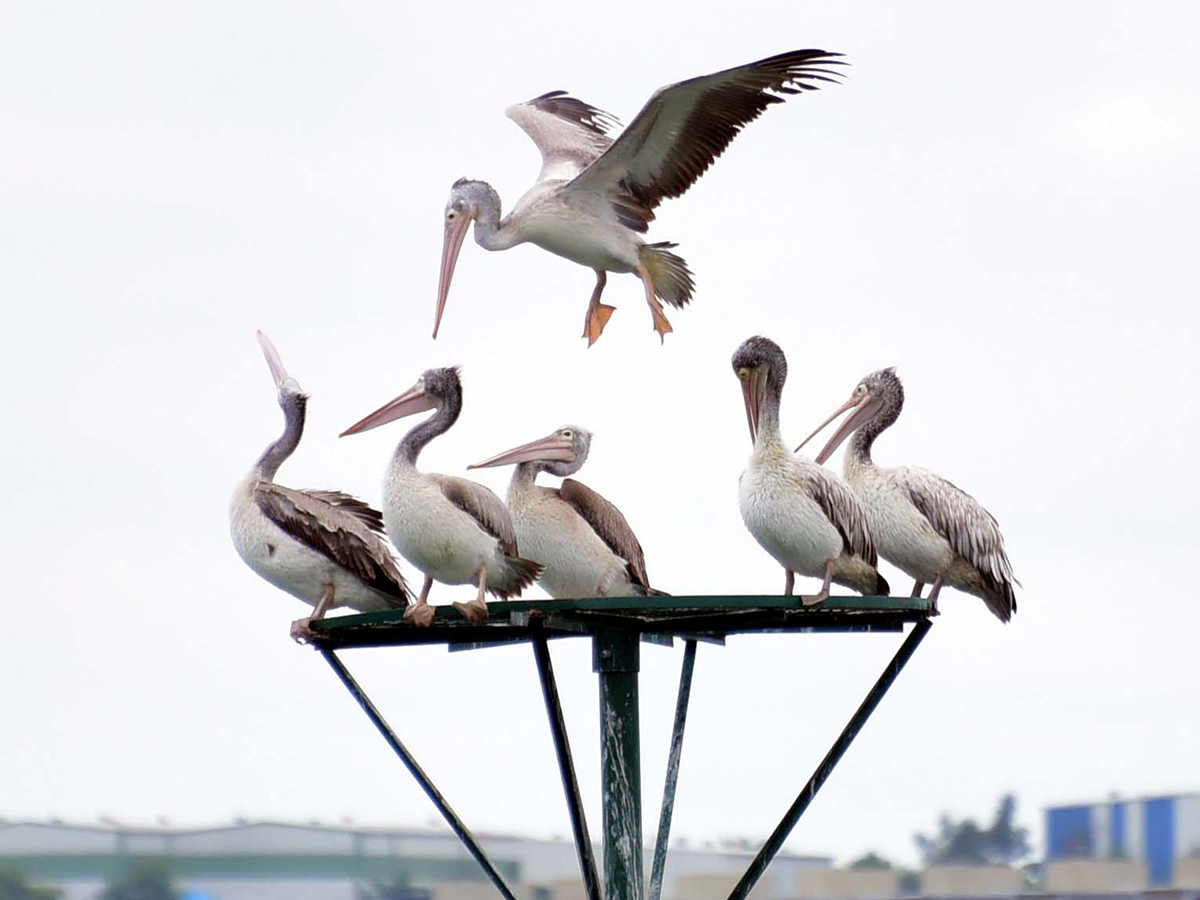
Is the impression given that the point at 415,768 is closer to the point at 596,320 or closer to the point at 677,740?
the point at 677,740

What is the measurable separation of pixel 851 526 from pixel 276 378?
10.3 ft

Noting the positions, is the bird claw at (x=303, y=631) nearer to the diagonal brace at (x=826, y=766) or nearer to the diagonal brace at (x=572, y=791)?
the diagonal brace at (x=572, y=791)

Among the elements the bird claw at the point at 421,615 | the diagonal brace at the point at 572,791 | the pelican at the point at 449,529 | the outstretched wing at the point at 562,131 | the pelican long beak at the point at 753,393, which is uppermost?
the outstretched wing at the point at 562,131

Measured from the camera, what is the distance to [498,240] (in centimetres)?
1132

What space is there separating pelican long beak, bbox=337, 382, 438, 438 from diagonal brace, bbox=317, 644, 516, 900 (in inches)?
41.3

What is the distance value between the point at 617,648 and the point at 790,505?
906 mm

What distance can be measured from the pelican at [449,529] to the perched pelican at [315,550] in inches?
20.0

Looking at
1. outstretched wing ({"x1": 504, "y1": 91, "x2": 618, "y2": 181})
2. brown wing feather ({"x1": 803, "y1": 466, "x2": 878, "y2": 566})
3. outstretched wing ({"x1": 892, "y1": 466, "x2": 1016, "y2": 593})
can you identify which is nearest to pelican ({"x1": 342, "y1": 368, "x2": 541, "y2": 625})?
brown wing feather ({"x1": 803, "y1": 466, "x2": 878, "y2": 566})

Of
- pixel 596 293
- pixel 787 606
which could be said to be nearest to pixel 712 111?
pixel 596 293

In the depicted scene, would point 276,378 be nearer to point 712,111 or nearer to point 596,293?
point 596,293

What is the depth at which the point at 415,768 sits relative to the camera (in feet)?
28.9

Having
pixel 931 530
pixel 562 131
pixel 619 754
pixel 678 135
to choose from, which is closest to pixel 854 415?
pixel 931 530

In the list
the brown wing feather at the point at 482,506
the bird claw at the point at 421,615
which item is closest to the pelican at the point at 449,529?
the brown wing feather at the point at 482,506

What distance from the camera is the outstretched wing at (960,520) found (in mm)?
8617
